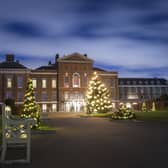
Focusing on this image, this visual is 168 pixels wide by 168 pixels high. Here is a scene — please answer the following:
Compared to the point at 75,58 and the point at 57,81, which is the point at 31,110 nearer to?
the point at 57,81

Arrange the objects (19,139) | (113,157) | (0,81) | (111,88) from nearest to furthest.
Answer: (19,139)
(113,157)
(0,81)
(111,88)

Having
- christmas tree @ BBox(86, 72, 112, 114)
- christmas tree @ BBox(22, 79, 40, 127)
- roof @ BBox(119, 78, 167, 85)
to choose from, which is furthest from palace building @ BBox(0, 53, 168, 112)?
christmas tree @ BBox(22, 79, 40, 127)

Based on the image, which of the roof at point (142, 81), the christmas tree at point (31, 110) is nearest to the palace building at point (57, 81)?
the roof at point (142, 81)

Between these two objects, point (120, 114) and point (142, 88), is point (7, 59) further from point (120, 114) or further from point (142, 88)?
point (120, 114)

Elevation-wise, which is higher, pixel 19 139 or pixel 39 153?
pixel 19 139

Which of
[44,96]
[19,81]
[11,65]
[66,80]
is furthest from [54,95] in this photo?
[11,65]

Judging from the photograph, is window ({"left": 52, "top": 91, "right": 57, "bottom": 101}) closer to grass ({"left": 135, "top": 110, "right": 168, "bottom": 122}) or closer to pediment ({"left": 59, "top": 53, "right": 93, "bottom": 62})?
pediment ({"left": 59, "top": 53, "right": 93, "bottom": 62})

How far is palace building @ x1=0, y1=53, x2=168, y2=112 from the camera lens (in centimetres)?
6334

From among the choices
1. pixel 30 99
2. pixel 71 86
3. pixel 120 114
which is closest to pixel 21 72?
pixel 71 86

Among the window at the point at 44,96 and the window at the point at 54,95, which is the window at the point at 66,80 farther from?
the window at the point at 44,96

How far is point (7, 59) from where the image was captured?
212 ft

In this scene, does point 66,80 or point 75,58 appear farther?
point 75,58

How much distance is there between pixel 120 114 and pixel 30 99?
40.0 feet

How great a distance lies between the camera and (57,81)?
217 ft
